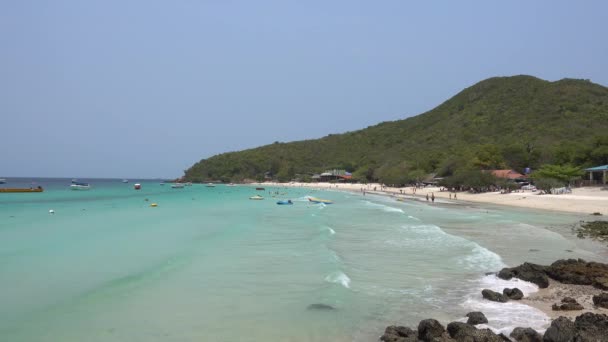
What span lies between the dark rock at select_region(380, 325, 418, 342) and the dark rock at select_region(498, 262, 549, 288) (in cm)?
548

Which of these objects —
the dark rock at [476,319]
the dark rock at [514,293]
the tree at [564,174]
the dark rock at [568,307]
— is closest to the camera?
the dark rock at [476,319]

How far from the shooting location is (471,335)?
7395 mm

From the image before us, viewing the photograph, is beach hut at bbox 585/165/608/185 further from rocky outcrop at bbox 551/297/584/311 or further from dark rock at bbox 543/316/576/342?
dark rock at bbox 543/316/576/342

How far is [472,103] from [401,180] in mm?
53649

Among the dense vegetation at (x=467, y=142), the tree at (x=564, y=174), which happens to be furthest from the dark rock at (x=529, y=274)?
the dense vegetation at (x=467, y=142)

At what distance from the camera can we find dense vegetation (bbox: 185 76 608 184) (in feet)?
257

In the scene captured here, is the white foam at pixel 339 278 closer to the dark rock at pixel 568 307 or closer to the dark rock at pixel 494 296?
the dark rock at pixel 494 296

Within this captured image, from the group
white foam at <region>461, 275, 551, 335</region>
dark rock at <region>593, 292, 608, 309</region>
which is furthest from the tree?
dark rock at <region>593, 292, 608, 309</region>

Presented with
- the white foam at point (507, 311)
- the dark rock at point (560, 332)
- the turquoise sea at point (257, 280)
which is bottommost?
the turquoise sea at point (257, 280)

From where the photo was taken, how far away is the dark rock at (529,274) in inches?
464

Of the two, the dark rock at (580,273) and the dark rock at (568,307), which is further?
the dark rock at (580,273)

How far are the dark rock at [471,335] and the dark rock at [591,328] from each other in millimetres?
1103

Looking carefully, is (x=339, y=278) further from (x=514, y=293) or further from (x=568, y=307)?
(x=568, y=307)

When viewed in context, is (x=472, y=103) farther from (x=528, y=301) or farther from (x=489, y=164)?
(x=528, y=301)
